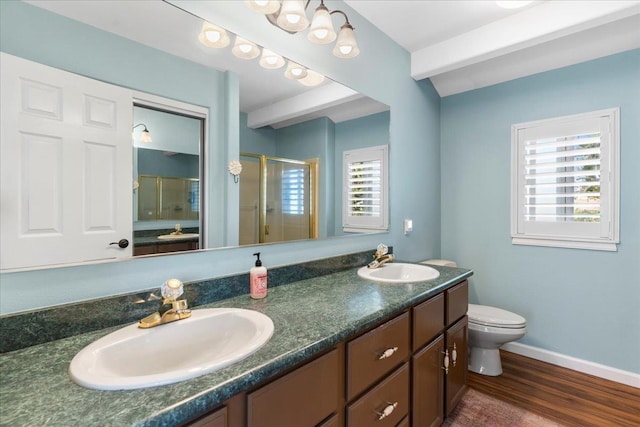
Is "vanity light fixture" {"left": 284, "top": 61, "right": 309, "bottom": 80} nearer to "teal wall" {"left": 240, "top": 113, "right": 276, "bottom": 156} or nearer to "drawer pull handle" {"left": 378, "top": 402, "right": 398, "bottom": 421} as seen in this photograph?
"teal wall" {"left": 240, "top": 113, "right": 276, "bottom": 156}

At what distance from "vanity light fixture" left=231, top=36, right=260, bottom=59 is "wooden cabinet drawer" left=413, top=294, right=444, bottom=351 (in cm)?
136

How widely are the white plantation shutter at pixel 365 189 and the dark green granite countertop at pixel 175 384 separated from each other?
87 centimetres

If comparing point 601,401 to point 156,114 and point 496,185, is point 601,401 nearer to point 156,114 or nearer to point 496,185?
point 496,185

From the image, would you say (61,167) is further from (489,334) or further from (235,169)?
(489,334)

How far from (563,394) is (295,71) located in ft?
8.55

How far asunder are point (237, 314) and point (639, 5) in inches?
97.1

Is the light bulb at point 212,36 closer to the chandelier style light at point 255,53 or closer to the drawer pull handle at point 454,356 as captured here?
the chandelier style light at point 255,53

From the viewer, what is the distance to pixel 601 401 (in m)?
1.94

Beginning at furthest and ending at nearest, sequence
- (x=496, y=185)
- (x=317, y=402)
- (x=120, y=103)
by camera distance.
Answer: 1. (x=496, y=185)
2. (x=120, y=103)
3. (x=317, y=402)

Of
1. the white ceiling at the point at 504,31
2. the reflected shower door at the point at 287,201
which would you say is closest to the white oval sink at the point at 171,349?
the reflected shower door at the point at 287,201

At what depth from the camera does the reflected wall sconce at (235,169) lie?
1.37 m

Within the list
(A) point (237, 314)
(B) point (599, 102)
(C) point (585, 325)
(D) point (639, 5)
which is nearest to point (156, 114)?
(A) point (237, 314)

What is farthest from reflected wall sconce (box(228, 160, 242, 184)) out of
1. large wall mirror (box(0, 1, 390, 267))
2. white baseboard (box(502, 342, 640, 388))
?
white baseboard (box(502, 342, 640, 388))

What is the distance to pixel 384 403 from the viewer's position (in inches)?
47.5
